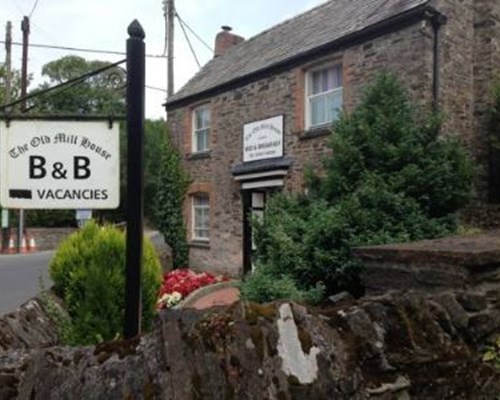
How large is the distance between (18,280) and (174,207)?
15.8 feet

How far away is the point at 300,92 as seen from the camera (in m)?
12.3

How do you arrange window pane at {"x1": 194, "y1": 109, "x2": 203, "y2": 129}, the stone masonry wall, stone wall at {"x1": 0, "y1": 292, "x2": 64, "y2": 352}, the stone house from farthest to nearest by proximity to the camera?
window pane at {"x1": 194, "y1": 109, "x2": 203, "y2": 129}, the stone house, the stone masonry wall, stone wall at {"x1": 0, "y1": 292, "x2": 64, "y2": 352}

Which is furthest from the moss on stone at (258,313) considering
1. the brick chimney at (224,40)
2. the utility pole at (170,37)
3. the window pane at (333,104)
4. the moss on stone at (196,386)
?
the utility pole at (170,37)

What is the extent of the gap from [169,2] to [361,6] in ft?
43.0

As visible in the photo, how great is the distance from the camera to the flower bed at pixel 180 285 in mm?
11513

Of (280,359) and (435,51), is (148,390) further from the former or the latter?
(435,51)

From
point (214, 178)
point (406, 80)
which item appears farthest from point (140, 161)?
point (214, 178)

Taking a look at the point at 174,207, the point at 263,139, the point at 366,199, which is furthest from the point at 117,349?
the point at 174,207

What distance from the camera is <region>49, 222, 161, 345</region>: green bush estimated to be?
434 centimetres

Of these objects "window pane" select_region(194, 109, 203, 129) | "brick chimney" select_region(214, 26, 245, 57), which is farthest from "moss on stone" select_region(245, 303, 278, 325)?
"brick chimney" select_region(214, 26, 245, 57)

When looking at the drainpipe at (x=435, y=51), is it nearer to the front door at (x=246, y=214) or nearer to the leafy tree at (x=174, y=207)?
the front door at (x=246, y=214)

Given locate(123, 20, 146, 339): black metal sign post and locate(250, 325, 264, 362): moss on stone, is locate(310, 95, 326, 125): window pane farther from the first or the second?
locate(250, 325, 264, 362): moss on stone

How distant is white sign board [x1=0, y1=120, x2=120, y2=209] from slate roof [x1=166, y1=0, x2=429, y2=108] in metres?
7.83

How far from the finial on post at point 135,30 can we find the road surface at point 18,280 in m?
5.75
